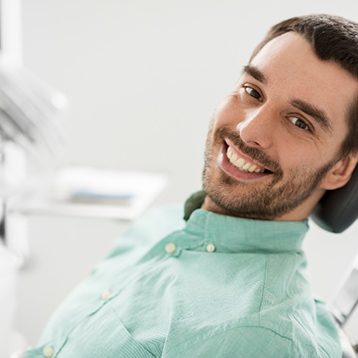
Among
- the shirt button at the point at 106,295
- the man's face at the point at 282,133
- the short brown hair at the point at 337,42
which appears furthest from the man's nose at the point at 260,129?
the shirt button at the point at 106,295

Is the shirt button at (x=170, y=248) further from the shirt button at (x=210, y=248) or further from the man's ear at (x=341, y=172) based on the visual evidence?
the man's ear at (x=341, y=172)

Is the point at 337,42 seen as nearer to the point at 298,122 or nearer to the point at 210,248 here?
the point at 298,122

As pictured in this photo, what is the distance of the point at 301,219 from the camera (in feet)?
3.65

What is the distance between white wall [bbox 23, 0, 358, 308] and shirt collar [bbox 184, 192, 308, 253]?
500mm

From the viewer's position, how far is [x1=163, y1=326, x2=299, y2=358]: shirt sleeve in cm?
82

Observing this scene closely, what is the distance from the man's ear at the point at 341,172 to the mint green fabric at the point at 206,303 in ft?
0.31

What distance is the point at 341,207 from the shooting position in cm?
105

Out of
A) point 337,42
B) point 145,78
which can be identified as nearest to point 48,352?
point 337,42

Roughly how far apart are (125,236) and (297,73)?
0.57 meters

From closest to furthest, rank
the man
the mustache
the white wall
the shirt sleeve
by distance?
the shirt sleeve, the man, the mustache, the white wall

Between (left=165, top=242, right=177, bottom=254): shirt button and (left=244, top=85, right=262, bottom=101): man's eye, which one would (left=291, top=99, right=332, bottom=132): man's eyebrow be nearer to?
(left=244, top=85, right=262, bottom=101): man's eye

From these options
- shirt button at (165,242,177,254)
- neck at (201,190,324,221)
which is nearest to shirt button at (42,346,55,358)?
shirt button at (165,242,177,254)

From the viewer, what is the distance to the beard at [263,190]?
1.04 m

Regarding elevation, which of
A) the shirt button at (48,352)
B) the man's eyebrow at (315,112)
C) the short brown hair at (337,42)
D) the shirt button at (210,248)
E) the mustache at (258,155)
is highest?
the short brown hair at (337,42)
